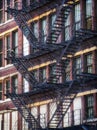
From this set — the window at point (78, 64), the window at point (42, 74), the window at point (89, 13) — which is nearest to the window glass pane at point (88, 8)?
the window at point (89, 13)

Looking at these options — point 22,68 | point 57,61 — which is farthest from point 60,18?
point 22,68

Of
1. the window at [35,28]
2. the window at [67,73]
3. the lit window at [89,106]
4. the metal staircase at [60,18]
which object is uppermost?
the window at [35,28]

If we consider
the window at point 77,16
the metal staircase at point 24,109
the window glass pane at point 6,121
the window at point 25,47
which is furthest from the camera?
the window glass pane at point 6,121

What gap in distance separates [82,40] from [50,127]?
5.88m

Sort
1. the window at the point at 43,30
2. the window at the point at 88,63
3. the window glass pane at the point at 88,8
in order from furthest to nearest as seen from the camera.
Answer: the window at the point at 43,30, the window glass pane at the point at 88,8, the window at the point at 88,63

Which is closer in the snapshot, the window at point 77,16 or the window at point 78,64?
the window at point 78,64

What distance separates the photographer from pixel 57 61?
35938mm

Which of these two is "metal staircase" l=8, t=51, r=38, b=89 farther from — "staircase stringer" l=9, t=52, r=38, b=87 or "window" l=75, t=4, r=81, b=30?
"window" l=75, t=4, r=81, b=30

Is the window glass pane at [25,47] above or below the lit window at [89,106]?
above

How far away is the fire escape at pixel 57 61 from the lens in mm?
34906

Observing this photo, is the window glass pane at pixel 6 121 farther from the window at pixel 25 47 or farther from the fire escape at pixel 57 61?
the window at pixel 25 47

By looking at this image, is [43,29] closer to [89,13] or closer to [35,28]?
[35,28]

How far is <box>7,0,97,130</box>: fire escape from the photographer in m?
34.9

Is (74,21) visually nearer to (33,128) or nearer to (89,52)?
(89,52)
